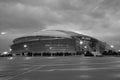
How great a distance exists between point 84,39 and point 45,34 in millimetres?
31597

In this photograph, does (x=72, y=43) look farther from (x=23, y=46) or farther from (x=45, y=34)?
(x=23, y=46)

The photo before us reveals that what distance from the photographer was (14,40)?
153250mm

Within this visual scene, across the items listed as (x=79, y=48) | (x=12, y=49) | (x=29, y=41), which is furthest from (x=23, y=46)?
(x=79, y=48)

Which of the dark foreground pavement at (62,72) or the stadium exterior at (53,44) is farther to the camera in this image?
the stadium exterior at (53,44)

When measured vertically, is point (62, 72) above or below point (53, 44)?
below

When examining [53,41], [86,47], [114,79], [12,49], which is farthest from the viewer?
[12,49]

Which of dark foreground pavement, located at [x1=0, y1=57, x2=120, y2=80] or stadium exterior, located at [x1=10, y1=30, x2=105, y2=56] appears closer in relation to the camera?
dark foreground pavement, located at [x1=0, y1=57, x2=120, y2=80]

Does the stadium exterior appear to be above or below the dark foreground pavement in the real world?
above

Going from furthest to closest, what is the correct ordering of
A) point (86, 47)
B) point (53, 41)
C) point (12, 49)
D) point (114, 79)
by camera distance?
point (12, 49) → point (86, 47) → point (53, 41) → point (114, 79)

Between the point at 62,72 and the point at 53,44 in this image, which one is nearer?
the point at 62,72

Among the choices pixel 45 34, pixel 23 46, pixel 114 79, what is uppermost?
pixel 45 34

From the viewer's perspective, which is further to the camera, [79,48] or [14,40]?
[14,40]

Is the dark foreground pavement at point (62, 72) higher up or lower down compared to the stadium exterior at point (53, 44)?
lower down

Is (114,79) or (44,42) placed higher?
(44,42)
